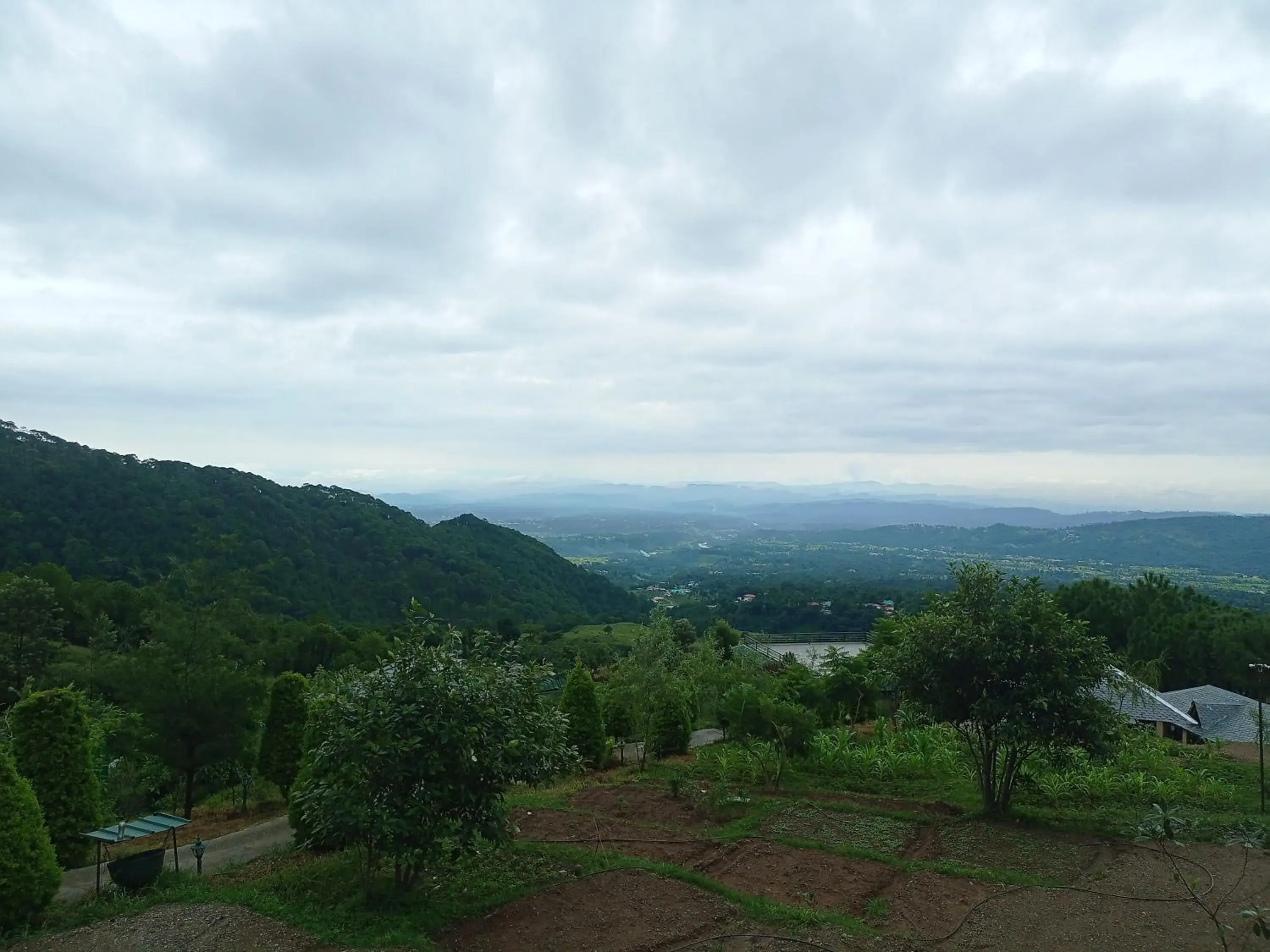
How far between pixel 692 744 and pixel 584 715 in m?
5.51

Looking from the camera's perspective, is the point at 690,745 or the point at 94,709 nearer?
the point at 94,709

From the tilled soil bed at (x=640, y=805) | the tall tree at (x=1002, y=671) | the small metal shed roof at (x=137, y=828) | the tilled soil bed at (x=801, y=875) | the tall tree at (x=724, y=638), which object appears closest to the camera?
the small metal shed roof at (x=137, y=828)

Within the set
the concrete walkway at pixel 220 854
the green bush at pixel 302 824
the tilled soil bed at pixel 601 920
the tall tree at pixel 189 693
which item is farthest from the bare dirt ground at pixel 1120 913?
the tall tree at pixel 189 693

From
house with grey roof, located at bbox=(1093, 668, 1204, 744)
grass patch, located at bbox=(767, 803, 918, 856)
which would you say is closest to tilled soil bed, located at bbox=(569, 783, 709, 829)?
grass patch, located at bbox=(767, 803, 918, 856)

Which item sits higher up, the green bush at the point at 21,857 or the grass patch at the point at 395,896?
the green bush at the point at 21,857

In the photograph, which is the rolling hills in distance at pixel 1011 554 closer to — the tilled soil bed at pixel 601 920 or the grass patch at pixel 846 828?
the grass patch at pixel 846 828

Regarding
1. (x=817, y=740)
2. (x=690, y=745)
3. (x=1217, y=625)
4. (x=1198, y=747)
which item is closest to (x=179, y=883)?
(x=817, y=740)

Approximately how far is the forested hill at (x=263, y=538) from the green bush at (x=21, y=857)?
27978 mm

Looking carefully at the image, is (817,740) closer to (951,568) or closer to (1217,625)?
(951,568)

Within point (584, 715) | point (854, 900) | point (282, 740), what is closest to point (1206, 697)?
point (584, 715)

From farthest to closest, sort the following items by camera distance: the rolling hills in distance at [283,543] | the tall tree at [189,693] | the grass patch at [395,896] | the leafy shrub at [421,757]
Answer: the rolling hills in distance at [283,543]
the tall tree at [189,693]
the grass patch at [395,896]
the leafy shrub at [421,757]

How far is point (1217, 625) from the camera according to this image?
30.6 m

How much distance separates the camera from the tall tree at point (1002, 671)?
32.6ft

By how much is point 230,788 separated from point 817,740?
12.0 m
